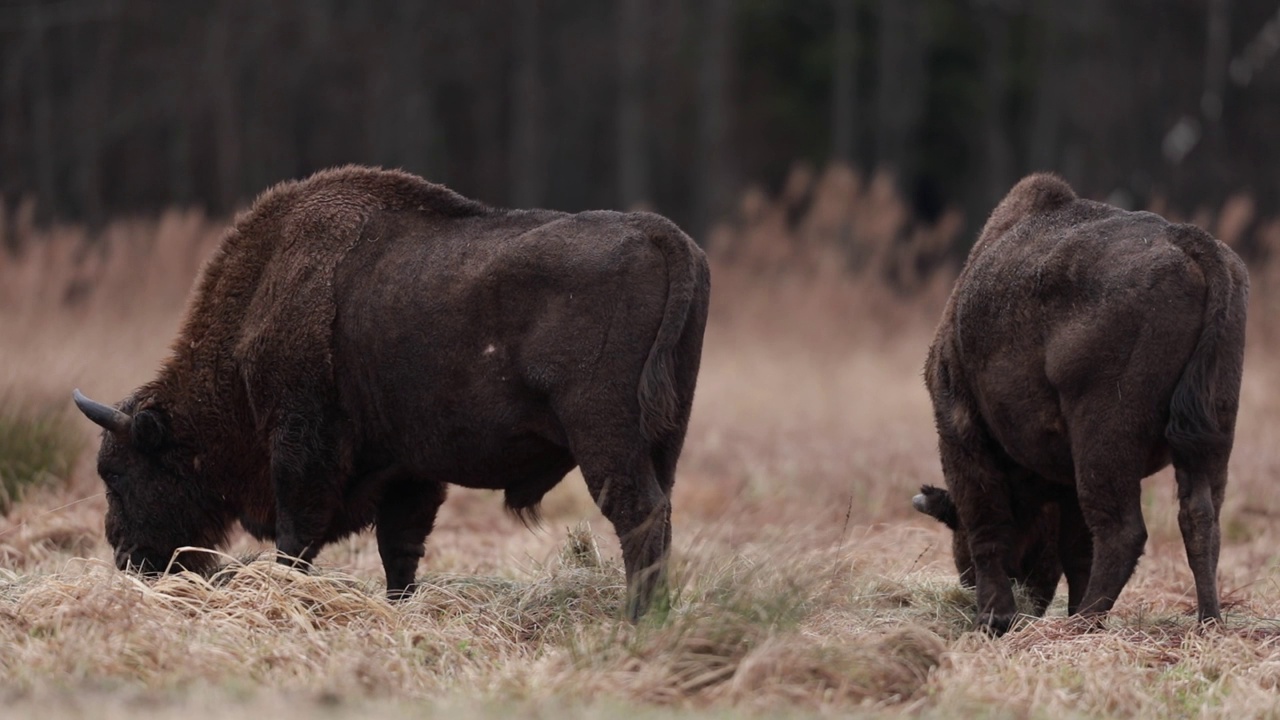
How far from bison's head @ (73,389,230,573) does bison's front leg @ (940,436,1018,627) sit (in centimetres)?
357

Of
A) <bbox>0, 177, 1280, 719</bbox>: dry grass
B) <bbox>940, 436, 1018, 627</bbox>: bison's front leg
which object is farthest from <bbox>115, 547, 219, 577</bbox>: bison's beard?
<bbox>940, 436, 1018, 627</bbox>: bison's front leg

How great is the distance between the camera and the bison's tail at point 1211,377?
22.0 ft

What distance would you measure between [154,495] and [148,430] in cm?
33

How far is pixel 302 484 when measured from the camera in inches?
300

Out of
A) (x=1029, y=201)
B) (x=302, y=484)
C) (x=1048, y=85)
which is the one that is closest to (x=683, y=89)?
(x=1048, y=85)

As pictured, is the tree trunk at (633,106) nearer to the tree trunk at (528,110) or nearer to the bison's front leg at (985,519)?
the tree trunk at (528,110)

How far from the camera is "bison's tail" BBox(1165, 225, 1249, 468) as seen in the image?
670 cm

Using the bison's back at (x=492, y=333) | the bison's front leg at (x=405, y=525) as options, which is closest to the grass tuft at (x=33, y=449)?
the bison's front leg at (x=405, y=525)

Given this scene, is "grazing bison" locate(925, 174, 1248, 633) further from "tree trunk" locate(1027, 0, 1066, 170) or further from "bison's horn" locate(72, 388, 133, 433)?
"tree trunk" locate(1027, 0, 1066, 170)

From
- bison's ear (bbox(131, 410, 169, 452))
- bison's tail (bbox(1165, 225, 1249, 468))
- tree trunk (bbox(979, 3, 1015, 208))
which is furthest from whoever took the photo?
tree trunk (bbox(979, 3, 1015, 208))

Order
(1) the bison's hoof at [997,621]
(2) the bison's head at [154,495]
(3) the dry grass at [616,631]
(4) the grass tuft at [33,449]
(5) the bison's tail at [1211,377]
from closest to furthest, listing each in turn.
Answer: (3) the dry grass at [616,631] < (5) the bison's tail at [1211,377] < (1) the bison's hoof at [997,621] < (2) the bison's head at [154,495] < (4) the grass tuft at [33,449]

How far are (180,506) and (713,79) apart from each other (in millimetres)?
30068

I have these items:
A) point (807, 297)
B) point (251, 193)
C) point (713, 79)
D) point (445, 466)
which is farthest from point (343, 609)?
point (251, 193)

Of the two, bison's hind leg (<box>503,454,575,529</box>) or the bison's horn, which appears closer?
bison's hind leg (<box>503,454,575,529</box>)
